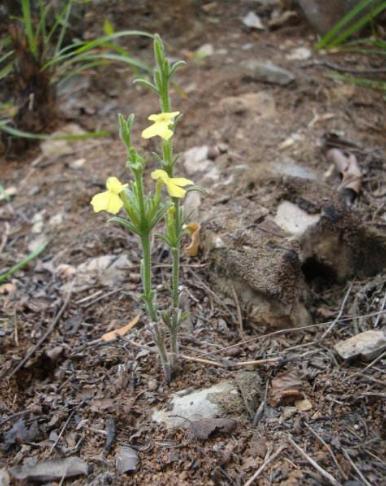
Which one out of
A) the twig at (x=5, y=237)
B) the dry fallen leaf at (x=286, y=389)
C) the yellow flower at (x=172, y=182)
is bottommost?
the dry fallen leaf at (x=286, y=389)

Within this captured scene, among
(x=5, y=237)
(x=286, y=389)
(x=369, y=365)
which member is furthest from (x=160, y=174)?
(x=5, y=237)

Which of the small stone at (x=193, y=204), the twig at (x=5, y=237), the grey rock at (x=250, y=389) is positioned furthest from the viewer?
the twig at (x=5, y=237)

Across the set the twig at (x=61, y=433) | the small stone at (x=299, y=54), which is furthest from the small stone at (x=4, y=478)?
the small stone at (x=299, y=54)

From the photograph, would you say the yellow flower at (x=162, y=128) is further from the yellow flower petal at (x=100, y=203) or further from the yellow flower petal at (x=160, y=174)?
the yellow flower petal at (x=100, y=203)

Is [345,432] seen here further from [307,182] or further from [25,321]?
[25,321]

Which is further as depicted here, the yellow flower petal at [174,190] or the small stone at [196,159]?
the small stone at [196,159]

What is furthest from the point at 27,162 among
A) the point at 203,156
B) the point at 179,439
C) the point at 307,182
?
the point at 179,439

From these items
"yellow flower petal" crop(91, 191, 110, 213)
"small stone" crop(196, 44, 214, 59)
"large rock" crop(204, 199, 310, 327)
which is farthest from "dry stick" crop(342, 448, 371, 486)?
"small stone" crop(196, 44, 214, 59)

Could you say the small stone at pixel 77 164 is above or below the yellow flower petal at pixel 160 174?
below

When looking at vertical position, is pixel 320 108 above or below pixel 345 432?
above
